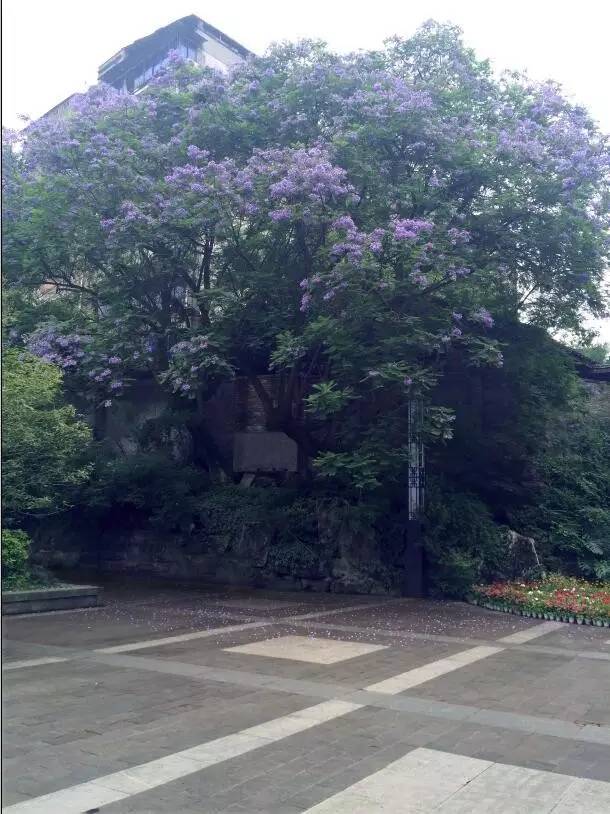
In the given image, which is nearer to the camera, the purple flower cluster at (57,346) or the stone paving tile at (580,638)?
the stone paving tile at (580,638)

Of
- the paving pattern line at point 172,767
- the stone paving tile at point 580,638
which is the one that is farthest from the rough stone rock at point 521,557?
the paving pattern line at point 172,767

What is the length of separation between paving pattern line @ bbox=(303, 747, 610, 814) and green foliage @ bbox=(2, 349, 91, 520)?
8197 mm

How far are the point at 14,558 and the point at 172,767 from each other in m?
8.54

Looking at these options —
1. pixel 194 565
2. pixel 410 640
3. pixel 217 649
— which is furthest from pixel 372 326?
pixel 194 565

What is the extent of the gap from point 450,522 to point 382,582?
189 centimetres

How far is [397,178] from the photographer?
15.1 meters

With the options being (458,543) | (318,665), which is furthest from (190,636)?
(458,543)

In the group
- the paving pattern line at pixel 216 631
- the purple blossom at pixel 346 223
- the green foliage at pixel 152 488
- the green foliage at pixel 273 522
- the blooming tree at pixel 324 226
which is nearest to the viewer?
the paving pattern line at pixel 216 631

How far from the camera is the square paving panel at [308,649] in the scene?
9336 millimetres

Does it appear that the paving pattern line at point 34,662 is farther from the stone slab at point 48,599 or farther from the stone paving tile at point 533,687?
the stone paving tile at point 533,687

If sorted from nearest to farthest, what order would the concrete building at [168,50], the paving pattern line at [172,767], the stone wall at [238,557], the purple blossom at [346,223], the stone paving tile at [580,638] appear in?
the paving pattern line at [172,767], the stone paving tile at [580,638], the purple blossom at [346,223], the stone wall at [238,557], the concrete building at [168,50]

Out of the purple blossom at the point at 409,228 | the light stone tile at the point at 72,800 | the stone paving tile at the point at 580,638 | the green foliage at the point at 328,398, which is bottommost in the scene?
the stone paving tile at the point at 580,638

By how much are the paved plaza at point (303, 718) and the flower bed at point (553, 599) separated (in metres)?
0.72

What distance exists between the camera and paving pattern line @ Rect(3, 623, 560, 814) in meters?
4.58
